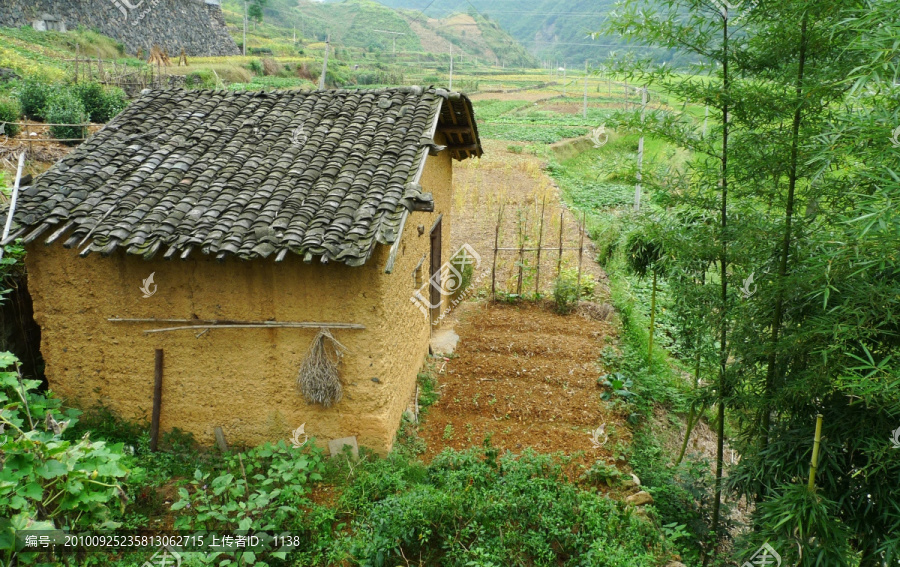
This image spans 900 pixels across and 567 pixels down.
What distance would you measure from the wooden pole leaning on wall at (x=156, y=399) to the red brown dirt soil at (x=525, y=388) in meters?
3.13

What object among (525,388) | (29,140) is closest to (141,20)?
(29,140)

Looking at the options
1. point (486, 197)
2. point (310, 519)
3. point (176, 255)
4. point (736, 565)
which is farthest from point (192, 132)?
point (486, 197)

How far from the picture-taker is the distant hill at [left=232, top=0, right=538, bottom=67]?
235ft

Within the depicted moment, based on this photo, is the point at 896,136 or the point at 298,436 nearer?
the point at 896,136

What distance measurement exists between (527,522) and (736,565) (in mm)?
1978

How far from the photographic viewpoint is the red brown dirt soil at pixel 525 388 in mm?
7055

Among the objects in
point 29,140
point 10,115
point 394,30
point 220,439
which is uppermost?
point 394,30

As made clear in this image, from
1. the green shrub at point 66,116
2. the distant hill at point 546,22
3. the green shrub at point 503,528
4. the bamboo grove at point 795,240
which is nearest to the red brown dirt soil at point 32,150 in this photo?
the green shrub at point 66,116

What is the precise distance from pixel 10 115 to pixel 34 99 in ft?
4.00

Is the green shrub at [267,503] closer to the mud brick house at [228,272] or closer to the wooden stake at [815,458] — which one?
the mud brick house at [228,272]

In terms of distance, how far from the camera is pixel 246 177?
630 centimetres

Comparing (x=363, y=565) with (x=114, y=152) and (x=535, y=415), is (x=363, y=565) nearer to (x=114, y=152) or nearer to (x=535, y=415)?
(x=535, y=415)

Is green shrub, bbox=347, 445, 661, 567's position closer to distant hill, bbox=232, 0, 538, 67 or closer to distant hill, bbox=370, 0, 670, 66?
distant hill, bbox=232, 0, 538, 67

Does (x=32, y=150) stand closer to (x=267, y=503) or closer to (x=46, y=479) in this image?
(x=267, y=503)
